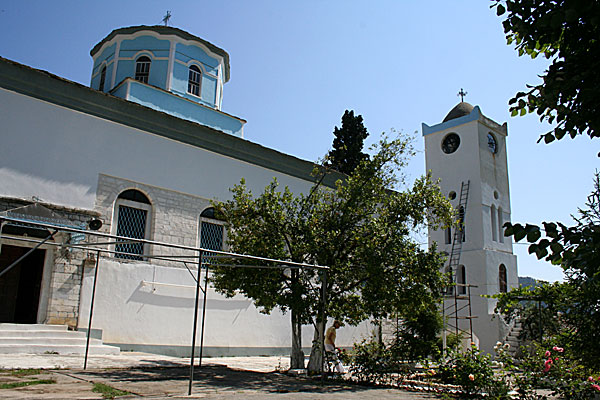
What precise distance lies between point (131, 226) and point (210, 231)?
2.86 m

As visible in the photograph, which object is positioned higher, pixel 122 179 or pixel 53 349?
pixel 122 179

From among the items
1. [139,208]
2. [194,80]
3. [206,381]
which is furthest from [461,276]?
[206,381]

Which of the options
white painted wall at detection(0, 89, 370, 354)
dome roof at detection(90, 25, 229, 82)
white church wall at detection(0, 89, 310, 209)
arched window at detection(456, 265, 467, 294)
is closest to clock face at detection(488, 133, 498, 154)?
arched window at detection(456, 265, 467, 294)

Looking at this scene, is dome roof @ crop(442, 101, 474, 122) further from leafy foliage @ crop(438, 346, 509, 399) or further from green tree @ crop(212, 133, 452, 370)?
leafy foliage @ crop(438, 346, 509, 399)

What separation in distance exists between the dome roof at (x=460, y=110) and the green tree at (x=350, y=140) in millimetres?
8420

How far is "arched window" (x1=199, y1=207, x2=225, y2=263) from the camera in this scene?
17800 millimetres

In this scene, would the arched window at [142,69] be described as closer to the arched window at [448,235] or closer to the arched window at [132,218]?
the arched window at [132,218]

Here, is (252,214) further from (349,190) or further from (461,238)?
(461,238)

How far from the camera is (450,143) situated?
32156 millimetres

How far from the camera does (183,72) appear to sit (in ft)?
67.8

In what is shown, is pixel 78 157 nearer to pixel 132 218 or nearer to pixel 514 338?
pixel 132 218

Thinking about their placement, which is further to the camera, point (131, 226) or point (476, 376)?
point (131, 226)

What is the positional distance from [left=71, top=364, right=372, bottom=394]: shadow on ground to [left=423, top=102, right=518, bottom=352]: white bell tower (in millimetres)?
18129

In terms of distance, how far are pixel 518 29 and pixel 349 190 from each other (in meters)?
8.81
